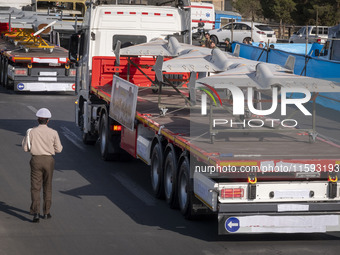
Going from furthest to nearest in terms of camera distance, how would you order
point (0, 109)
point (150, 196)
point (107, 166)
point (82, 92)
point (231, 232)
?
point (0, 109)
point (82, 92)
point (107, 166)
point (150, 196)
point (231, 232)

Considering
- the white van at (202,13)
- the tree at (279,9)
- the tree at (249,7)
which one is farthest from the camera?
the tree at (249,7)

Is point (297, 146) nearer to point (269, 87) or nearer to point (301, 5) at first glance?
point (269, 87)

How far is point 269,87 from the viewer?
41.1ft

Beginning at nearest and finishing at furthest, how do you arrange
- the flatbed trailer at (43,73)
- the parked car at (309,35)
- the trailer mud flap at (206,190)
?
1. the trailer mud flap at (206,190)
2. the flatbed trailer at (43,73)
3. the parked car at (309,35)

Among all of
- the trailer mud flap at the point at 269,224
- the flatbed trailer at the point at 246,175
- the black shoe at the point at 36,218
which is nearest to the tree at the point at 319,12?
the flatbed trailer at the point at 246,175

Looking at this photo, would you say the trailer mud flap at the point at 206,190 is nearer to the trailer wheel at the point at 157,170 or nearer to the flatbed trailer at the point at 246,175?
the flatbed trailer at the point at 246,175

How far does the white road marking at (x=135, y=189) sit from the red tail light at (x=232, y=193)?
2.91m

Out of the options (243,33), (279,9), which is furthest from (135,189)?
(279,9)

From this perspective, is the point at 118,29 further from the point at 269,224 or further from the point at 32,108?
the point at 269,224

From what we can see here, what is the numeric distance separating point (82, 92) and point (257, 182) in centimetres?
973

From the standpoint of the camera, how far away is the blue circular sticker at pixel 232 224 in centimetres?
1080

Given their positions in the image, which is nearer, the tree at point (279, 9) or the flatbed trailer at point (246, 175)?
the flatbed trailer at point (246, 175)

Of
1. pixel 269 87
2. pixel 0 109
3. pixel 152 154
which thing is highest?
pixel 269 87

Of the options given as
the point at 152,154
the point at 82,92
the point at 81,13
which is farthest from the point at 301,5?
the point at 152,154
